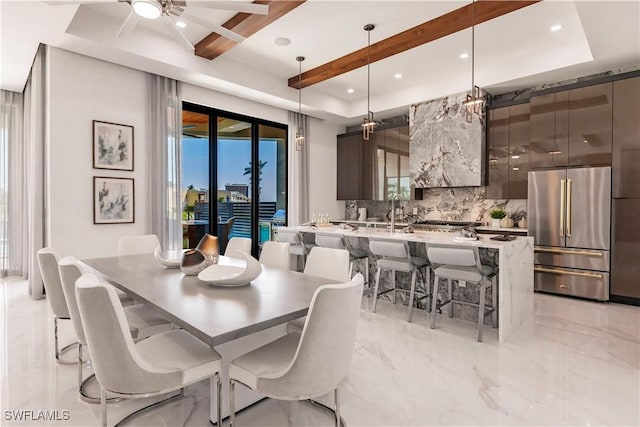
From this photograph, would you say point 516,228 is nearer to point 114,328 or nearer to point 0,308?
point 114,328

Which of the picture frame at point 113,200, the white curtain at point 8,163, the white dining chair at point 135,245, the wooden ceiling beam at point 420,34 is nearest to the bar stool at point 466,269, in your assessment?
the wooden ceiling beam at point 420,34

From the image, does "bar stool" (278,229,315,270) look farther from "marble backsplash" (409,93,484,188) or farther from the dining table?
"marble backsplash" (409,93,484,188)

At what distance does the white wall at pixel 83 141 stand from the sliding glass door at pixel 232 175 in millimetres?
737

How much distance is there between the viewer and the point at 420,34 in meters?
3.92

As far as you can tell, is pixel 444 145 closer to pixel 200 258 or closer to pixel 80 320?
pixel 200 258

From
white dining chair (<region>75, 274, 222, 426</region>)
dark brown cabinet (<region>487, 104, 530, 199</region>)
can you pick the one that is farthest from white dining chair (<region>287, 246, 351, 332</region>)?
dark brown cabinet (<region>487, 104, 530, 199</region>)

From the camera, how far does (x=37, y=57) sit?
3.95m

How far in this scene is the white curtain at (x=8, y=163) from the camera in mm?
5188

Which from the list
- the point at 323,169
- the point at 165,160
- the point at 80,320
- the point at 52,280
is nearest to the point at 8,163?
the point at 165,160

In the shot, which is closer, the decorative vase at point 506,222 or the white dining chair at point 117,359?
the white dining chair at point 117,359

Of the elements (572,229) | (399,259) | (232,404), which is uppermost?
(572,229)

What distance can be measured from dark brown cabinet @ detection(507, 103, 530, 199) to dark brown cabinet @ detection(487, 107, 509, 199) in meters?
0.06

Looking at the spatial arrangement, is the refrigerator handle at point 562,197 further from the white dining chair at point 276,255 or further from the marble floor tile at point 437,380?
the white dining chair at point 276,255

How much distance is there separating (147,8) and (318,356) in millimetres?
2390
